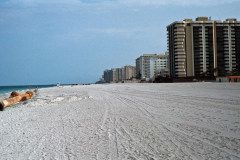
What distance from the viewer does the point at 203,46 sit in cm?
9619

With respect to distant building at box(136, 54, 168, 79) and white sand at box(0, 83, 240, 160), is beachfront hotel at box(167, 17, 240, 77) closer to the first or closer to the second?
distant building at box(136, 54, 168, 79)

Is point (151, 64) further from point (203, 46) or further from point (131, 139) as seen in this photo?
point (131, 139)

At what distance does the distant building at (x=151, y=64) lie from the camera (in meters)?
169

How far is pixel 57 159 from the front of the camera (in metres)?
4.05

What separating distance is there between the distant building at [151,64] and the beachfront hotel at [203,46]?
6941 centimetres

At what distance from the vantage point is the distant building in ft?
554

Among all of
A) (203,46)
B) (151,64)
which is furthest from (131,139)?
(151,64)

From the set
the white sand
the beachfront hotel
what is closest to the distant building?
the beachfront hotel

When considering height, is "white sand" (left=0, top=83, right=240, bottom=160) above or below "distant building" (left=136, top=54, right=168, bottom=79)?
below

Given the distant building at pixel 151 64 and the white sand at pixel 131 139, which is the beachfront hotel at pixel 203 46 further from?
the white sand at pixel 131 139

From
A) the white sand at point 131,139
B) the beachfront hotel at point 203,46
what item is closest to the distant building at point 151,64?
the beachfront hotel at point 203,46

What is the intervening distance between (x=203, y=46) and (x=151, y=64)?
7390cm

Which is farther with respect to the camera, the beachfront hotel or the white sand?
the beachfront hotel

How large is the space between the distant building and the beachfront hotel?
6941 cm
